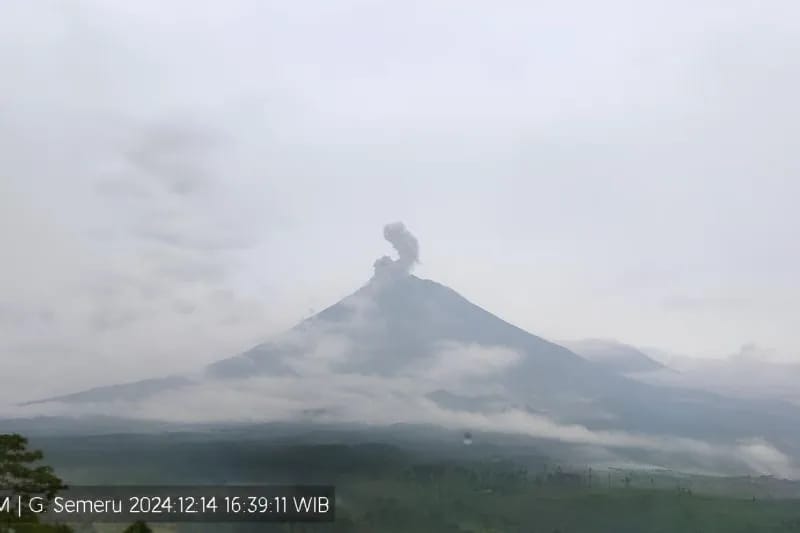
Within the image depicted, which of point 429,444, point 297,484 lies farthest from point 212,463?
point 429,444

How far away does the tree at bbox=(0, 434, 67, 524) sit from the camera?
9.30m

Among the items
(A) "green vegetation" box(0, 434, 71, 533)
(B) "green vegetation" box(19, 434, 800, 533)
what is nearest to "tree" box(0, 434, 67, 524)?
(A) "green vegetation" box(0, 434, 71, 533)

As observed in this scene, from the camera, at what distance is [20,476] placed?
30.8 feet

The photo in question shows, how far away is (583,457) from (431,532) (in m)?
3.16

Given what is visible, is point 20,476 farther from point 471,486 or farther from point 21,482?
point 471,486

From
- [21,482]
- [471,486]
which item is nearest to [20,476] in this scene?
[21,482]

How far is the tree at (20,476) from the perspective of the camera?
930cm

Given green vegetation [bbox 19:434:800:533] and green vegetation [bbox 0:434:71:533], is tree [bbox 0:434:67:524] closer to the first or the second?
green vegetation [bbox 0:434:71:533]

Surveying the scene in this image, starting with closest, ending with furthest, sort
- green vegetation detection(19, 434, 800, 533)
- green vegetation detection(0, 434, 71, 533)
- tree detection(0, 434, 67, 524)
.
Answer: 1. green vegetation detection(0, 434, 71, 533)
2. tree detection(0, 434, 67, 524)
3. green vegetation detection(19, 434, 800, 533)

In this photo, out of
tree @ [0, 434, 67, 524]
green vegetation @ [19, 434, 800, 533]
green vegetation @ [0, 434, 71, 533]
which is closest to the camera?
green vegetation @ [0, 434, 71, 533]

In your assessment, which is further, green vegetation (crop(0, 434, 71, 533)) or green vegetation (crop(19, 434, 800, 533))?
green vegetation (crop(19, 434, 800, 533))

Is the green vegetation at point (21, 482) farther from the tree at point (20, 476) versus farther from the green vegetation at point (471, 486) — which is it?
the green vegetation at point (471, 486)

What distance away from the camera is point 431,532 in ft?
48.0

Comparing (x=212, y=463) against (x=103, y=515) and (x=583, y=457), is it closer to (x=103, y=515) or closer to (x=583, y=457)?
(x=103, y=515)
